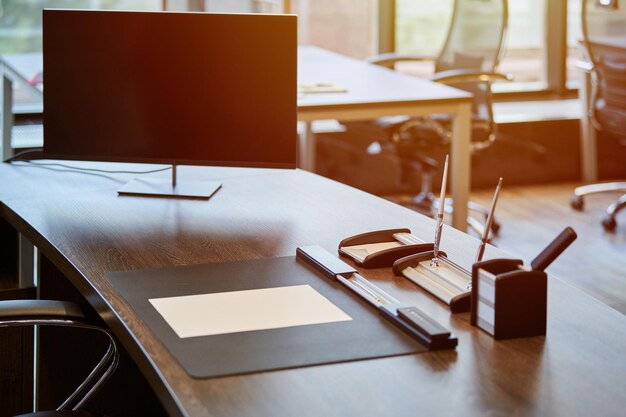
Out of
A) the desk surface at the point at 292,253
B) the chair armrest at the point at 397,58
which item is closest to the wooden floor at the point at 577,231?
the chair armrest at the point at 397,58

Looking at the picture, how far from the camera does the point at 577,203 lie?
5.14 meters

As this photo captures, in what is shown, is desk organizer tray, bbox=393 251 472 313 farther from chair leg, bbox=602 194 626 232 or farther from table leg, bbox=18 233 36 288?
chair leg, bbox=602 194 626 232

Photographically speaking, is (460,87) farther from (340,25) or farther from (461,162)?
(340,25)

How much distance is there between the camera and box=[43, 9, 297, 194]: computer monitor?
2238 mm

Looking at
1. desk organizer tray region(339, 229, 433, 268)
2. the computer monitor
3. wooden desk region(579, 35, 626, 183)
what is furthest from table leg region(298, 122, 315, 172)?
desk organizer tray region(339, 229, 433, 268)

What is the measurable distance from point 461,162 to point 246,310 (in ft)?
8.28

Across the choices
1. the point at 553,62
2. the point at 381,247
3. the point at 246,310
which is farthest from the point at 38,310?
the point at 553,62

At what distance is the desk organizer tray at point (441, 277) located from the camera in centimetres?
152

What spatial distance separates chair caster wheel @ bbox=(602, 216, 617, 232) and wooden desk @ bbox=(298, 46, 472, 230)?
111 cm

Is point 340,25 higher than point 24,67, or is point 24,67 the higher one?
point 340,25

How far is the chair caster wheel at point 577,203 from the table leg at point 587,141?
552 millimetres

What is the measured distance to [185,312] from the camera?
60.2 inches

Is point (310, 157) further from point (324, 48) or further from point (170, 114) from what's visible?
point (170, 114)

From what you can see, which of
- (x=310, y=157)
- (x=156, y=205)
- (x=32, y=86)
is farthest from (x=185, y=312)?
(x=310, y=157)
